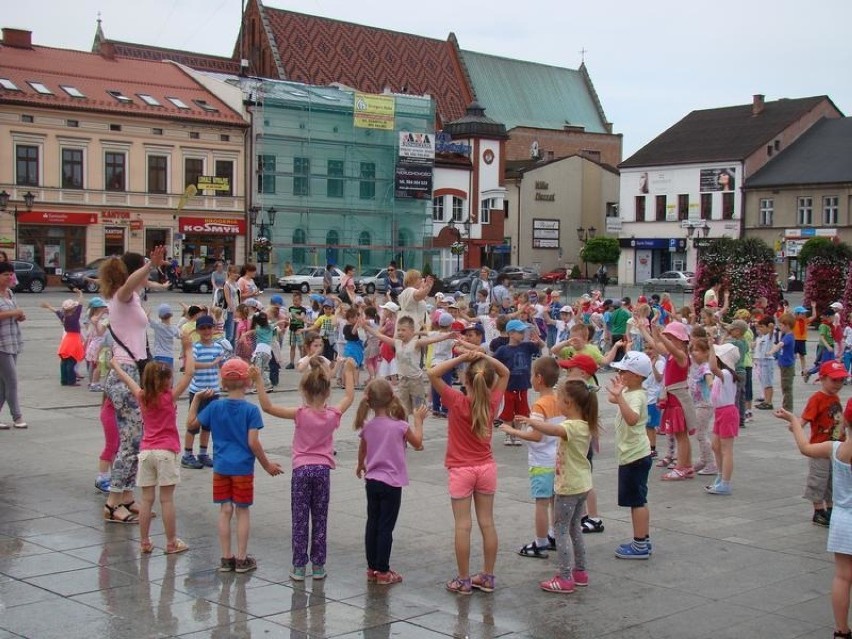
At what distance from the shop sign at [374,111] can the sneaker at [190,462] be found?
177 feet

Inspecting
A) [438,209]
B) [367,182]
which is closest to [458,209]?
[438,209]

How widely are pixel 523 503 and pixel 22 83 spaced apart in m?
48.2

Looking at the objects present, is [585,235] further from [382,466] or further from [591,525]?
[382,466]

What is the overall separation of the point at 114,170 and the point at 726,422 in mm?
48564

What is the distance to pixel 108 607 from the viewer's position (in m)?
6.59

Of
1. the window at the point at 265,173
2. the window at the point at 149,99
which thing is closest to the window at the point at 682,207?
the window at the point at 265,173

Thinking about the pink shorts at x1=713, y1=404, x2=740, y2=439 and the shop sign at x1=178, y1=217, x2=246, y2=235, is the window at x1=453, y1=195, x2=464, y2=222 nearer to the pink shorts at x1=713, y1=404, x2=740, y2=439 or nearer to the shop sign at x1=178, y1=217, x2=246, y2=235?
the shop sign at x1=178, y1=217, x2=246, y2=235

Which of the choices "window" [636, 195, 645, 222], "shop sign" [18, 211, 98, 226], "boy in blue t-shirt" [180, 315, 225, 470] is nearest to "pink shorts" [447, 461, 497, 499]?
"boy in blue t-shirt" [180, 315, 225, 470]

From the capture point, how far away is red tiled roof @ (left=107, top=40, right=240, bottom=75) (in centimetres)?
6912

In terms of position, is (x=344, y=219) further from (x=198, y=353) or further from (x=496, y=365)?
(x=496, y=365)

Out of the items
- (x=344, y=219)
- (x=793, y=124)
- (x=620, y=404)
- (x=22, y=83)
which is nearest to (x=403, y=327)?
(x=620, y=404)

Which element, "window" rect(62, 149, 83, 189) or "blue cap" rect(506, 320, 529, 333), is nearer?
"blue cap" rect(506, 320, 529, 333)

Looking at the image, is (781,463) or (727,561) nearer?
(727,561)

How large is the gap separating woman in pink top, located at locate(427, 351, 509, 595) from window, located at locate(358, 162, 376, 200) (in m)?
58.0
